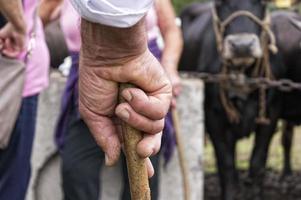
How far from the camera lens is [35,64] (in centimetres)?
309

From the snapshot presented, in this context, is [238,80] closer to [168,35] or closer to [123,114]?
[168,35]

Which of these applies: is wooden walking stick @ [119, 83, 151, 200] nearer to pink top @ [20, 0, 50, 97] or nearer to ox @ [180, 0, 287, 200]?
pink top @ [20, 0, 50, 97]

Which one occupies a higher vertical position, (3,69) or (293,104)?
(3,69)

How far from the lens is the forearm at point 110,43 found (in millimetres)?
1637

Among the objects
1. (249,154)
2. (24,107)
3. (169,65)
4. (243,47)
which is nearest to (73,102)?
(169,65)

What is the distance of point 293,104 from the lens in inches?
244

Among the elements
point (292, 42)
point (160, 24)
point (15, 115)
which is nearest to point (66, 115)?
point (160, 24)

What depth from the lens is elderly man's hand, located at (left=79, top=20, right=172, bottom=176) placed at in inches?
65.1

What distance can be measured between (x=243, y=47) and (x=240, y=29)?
0.28m

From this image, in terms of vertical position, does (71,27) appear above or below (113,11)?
below

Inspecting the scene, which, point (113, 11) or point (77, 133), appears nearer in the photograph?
point (113, 11)

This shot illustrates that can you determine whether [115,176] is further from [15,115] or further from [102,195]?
[15,115]

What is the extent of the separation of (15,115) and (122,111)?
1194mm

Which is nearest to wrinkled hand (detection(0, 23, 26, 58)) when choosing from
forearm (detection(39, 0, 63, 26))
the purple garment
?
the purple garment
